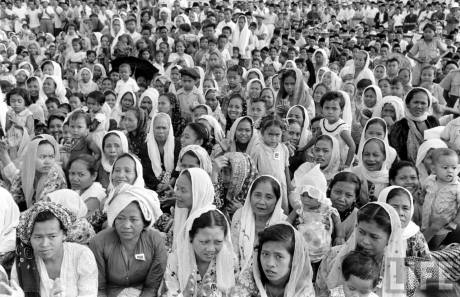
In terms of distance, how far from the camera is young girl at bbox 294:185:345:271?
3.69 m

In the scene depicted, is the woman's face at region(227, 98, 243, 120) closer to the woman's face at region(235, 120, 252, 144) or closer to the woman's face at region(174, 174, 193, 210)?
the woman's face at region(235, 120, 252, 144)

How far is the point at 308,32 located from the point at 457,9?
4189 mm

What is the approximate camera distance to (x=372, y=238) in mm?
3203

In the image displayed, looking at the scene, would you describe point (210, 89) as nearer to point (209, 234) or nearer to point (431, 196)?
point (431, 196)

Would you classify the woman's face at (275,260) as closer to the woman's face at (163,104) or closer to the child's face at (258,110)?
the child's face at (258,110)

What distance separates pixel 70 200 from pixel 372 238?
6.51 ft

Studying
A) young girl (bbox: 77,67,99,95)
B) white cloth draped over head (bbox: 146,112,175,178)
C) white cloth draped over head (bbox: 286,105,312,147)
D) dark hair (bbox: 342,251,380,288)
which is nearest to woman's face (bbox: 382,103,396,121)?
white cloth draped over head (bbox: 286,105,312,147)

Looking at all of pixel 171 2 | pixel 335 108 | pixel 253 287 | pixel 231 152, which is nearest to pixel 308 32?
pixel 171 2

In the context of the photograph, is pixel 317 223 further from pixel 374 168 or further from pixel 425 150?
pixel 425 150

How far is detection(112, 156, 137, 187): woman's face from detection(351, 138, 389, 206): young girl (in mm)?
1779

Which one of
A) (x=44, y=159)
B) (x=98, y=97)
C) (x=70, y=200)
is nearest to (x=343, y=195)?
(x=70, y=200)

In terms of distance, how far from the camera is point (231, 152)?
4914 millimetres

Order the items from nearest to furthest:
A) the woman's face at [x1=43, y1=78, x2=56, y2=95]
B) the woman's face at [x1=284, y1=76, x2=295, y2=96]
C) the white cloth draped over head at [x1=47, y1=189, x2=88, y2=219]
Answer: the white cloth draped over head at [x1=47, y1=189, x2=88, y2=219]
the woman's face at [x1=284, y1=76, x2=295, y2=96]
the woman's face at [x1=43, y1=78, x2=56, y2=95]

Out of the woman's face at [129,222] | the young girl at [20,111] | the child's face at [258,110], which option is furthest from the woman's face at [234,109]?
the woman's face at [129,222]
